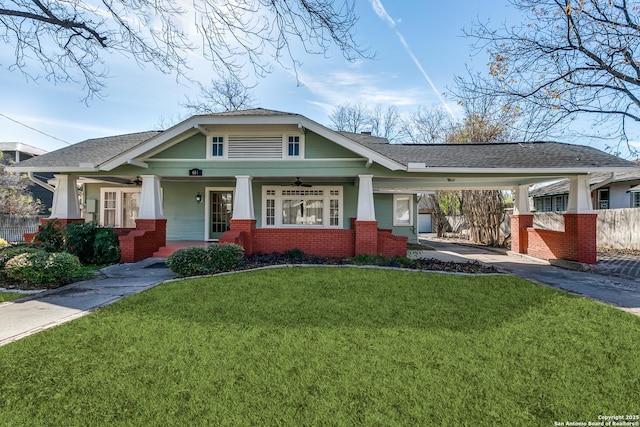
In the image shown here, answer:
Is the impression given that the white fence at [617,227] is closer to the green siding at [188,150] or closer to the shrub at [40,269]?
the green siding at [188,150]

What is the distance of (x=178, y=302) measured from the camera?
5.33 meters

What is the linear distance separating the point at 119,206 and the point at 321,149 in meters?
9.68

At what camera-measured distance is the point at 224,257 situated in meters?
7.95

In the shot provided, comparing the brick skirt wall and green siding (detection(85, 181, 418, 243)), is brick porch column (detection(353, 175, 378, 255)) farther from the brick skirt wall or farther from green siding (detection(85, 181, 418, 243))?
the brick skirt wall

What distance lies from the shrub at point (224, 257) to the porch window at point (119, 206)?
26.4 feet

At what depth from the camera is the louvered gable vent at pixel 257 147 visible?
10531mm

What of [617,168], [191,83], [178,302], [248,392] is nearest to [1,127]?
[191,83]

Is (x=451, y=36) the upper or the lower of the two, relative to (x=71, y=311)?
upper

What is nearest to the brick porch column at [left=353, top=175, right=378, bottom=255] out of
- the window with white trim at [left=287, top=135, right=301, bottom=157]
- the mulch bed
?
the mulch bed

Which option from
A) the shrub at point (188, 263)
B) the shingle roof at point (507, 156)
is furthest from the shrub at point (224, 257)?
the shingle roof at point (507, 156)

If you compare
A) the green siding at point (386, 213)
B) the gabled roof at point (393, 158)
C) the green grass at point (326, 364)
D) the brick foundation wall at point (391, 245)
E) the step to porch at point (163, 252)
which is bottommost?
the green grass at point (326, 364)

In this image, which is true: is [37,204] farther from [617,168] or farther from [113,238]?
[617,168]

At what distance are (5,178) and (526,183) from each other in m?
26.6

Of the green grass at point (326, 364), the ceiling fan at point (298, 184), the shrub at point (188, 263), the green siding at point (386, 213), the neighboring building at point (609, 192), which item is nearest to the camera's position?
the green grass at point (326, 364)
